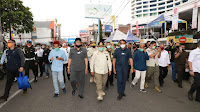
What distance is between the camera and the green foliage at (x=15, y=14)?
2086 centimetres

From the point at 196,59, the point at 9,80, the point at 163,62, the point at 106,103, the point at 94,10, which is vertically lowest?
the point at 106,103

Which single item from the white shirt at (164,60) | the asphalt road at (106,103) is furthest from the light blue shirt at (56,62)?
the white shirt at (164,60)

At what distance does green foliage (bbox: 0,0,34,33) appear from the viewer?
68.5ft

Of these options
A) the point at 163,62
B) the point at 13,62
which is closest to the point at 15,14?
the point at 13,62

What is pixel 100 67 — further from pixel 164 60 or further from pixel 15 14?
pixel 15 14

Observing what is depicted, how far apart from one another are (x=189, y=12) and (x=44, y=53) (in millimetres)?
24338

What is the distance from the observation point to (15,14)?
21.4m

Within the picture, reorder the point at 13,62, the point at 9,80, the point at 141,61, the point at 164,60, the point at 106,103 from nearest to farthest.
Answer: the point at 106,103
the point at 9,80
the point at 13,62
the point at 141,61
the point at 164,60

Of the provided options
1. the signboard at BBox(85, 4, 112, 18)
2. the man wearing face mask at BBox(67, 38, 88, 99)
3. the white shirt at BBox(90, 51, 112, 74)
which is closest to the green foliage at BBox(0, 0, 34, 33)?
the signboard at BBox(85, 4, 112, 18)

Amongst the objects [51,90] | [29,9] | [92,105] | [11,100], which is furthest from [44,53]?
[29,9]

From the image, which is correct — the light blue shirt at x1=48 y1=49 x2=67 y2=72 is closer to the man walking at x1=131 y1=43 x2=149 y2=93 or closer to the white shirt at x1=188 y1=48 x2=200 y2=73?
the man walking at x1=131 y1=43 x2=149 y2=93

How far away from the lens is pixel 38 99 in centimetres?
481

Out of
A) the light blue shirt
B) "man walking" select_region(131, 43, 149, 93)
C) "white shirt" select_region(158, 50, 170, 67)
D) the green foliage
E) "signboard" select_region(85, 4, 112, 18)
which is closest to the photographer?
the light blue shirt

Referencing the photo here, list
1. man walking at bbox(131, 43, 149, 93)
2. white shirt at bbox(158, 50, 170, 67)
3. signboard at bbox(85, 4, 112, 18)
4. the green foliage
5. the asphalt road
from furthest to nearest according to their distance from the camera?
1. signboard at bbox(85, 4, 112, 18)
2. the green foliage
3. white shirt at bbox(158, 50, 170, 67)
4. man walking at bbox(131, 43, 149, 93)
5. the asphalt road
